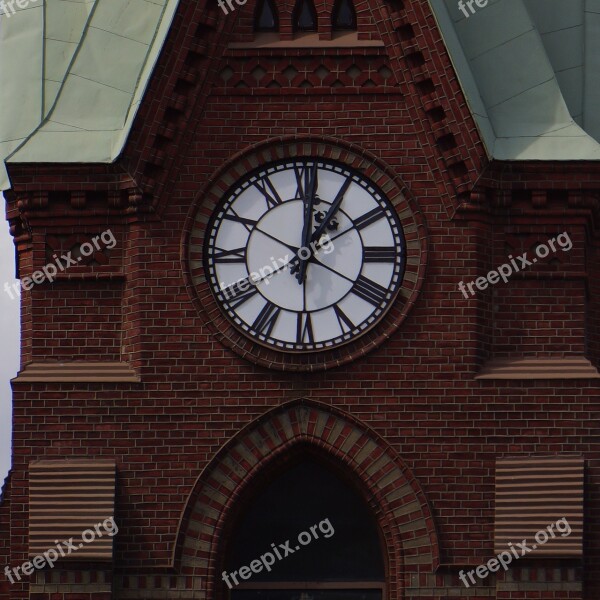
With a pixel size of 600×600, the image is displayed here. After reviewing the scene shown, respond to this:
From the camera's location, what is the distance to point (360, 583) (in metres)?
32.5

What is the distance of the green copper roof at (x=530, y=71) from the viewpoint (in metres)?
32.9

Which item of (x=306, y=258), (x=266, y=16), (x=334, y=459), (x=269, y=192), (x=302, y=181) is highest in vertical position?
(x=266, y=16)

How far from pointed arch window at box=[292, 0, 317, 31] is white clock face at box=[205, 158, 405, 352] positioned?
1905mm

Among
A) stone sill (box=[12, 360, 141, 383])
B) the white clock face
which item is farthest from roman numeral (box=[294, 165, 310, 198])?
stone sill (box=[12, 360, 141, 383])

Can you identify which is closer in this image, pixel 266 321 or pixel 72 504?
pixel 72 504

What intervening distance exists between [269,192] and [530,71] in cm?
357

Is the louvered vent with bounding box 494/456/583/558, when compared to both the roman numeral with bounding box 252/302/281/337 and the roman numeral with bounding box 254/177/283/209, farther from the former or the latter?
the roman numeral with bounding box 254/177/283/209

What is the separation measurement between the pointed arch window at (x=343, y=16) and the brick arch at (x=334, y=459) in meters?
4.62

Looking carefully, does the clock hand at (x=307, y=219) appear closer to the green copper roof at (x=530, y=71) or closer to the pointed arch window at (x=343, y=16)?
the pointed arch window at (x=343, y=16)

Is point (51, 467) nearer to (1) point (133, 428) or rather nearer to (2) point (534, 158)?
(1) point (133, 428)

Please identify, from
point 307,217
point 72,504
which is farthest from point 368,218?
point 72,504

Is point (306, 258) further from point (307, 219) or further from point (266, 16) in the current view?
point (266, 16)

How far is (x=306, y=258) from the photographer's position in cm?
3253

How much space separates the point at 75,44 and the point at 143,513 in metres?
6.84
